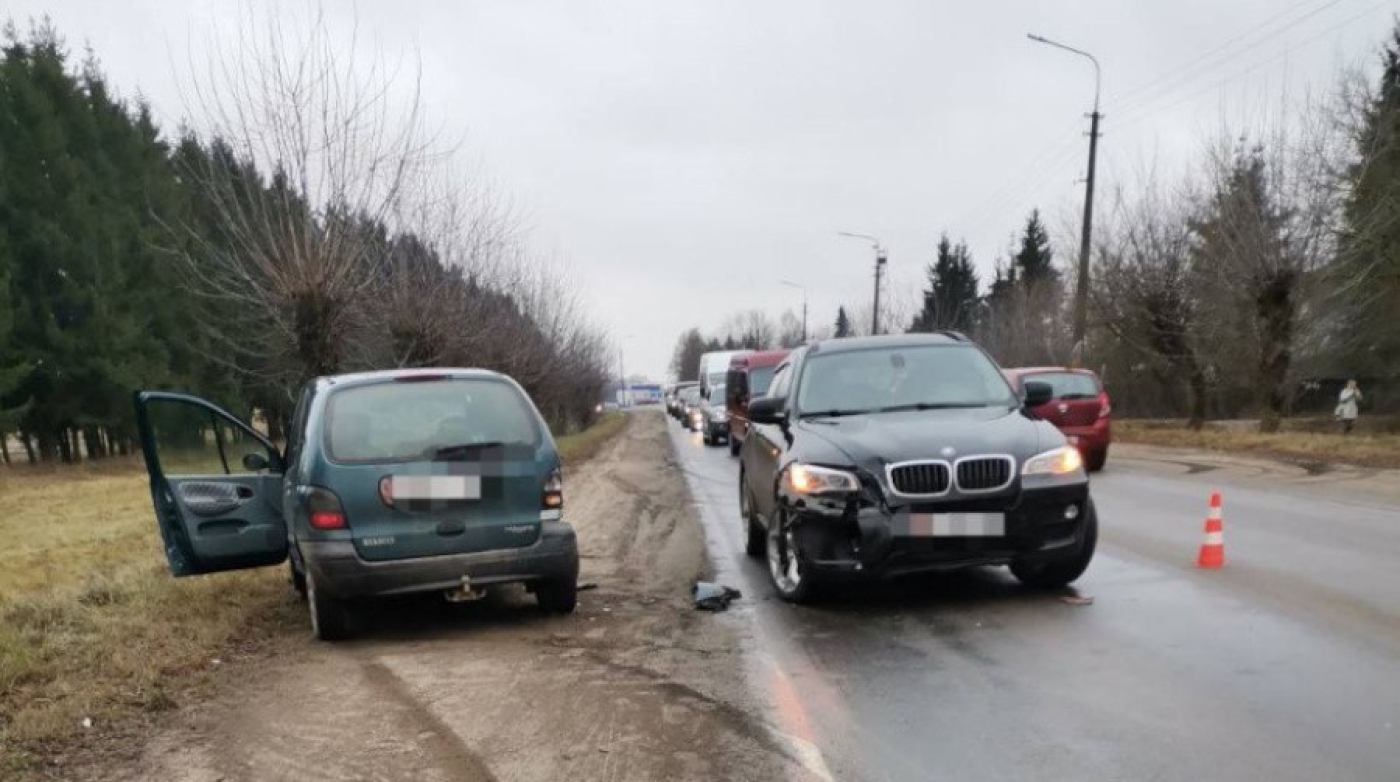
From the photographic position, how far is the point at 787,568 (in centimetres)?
674

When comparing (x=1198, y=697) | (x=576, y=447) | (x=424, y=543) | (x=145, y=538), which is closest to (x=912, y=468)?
(x=1198, y=697)

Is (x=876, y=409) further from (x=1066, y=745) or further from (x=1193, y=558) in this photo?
(x=1066, y=745)

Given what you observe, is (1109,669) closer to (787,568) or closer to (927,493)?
(927,493)

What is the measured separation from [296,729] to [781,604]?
11.0 feet

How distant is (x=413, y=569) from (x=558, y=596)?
111cm

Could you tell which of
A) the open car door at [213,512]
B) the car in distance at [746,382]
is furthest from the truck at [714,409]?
the open car door at [213,512]

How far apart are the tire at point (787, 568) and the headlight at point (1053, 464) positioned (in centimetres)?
154

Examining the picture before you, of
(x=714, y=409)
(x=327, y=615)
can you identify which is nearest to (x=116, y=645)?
(x=327, y=615)

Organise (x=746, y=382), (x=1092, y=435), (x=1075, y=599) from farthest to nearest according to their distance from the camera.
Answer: (x=746, y=382) → (x=1092, y=435) → (x=1075, y=599)

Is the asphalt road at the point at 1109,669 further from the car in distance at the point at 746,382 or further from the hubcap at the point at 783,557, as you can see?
the car in distance at the point at 746,382

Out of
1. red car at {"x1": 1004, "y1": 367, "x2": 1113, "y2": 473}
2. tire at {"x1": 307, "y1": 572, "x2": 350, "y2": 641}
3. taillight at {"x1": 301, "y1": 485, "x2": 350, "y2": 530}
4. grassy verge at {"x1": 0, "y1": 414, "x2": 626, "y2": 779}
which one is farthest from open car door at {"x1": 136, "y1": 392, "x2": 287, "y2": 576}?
red car at {"x1": 1004, "y1": 367, "x2": 1113, "y2": 473}

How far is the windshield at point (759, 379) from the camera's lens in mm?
19656

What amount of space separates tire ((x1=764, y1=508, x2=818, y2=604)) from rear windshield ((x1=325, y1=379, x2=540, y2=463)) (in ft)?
5.95

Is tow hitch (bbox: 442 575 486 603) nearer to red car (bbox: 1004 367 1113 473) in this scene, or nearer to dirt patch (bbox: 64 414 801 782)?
dirt patch (bbox: 64 414 801 782)
